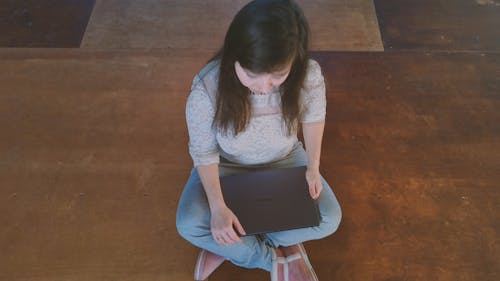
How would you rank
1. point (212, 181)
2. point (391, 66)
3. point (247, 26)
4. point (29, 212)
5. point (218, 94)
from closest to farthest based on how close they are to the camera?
point (247, 26) < point (218, 94) < point (212, 181) < point (29, 212) < point (391, 66)

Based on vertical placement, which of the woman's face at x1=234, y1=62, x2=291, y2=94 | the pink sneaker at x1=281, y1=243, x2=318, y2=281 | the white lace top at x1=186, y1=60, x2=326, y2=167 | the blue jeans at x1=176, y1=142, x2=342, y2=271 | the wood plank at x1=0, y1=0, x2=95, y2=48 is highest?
the woman's face at x1=234, y1=62, x2=291, y2=94

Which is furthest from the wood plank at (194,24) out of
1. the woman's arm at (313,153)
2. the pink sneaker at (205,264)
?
the pink sneaker at (205,264)

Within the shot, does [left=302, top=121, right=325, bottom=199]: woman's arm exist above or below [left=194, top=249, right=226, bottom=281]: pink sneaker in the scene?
above

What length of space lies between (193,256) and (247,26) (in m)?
0.73

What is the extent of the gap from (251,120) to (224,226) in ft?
0.82

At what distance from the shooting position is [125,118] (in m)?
1.44

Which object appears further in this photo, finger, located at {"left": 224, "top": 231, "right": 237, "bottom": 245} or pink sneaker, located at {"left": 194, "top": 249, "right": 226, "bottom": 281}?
pink sneaker, located at {"left": 194, "top": 249, "right": 226, "bottom": 281}

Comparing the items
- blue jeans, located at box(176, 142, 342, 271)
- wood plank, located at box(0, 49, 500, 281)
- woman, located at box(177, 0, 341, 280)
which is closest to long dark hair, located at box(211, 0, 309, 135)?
woman, located at box(177, 0, 341, 280)

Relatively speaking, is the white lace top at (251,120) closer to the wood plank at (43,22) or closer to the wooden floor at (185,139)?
the wooden floor at (185,139)

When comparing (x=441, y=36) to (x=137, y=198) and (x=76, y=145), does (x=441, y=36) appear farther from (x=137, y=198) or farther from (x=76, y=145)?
(x=76, y=145)

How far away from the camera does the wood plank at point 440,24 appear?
1.67 metres

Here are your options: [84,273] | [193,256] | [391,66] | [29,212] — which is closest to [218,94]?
[193,256]

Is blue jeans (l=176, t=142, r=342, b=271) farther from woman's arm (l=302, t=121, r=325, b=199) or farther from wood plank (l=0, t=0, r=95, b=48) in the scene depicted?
wood plank (l=0, t=0, r=95, b=48)

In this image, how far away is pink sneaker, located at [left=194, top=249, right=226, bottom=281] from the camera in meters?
1.11
